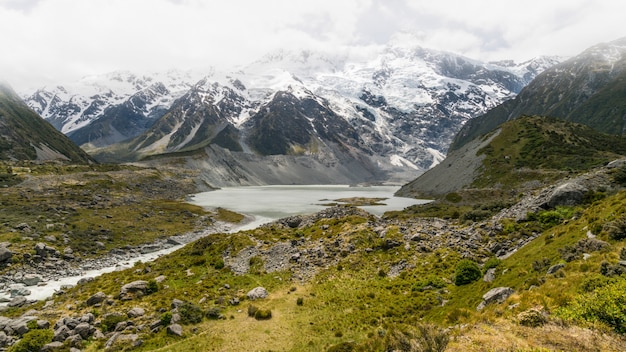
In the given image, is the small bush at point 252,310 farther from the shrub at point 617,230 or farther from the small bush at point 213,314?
the shrub at point 617,230

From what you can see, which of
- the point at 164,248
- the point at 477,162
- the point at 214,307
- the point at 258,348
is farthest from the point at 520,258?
the point at 477,162

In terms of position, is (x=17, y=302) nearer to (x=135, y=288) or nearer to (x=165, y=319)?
(x=135, y=288)

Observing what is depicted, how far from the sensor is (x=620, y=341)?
1385 centimetres

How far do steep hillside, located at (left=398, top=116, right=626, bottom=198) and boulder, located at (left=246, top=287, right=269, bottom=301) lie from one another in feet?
360

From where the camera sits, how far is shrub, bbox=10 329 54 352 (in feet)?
86.2

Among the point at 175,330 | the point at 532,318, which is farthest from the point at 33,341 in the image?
the point at 532,318

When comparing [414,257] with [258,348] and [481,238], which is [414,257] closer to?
[481,238]

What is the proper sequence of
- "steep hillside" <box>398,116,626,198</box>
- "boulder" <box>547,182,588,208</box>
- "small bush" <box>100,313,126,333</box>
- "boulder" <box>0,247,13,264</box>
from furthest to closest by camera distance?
"steep hillside" <box>398,116,626,198</box>, "boulder" <box>0,247,13,264</box>, "boulder" <box>547,182,588,208</box>, "small bush" <box>100,313,126,333</box>

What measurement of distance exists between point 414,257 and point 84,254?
189ft

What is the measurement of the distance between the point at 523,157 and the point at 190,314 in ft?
475

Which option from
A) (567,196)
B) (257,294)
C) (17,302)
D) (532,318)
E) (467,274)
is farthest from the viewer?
(567,196)

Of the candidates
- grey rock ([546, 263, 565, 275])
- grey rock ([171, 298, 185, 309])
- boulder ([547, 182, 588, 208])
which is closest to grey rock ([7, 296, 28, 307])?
grey rock ([171, 298, 185, 309])

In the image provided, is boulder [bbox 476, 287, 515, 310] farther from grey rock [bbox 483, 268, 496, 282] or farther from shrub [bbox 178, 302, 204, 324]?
shrub [bbox 178, 302, 204, 324]

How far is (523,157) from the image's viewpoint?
5487 inches
